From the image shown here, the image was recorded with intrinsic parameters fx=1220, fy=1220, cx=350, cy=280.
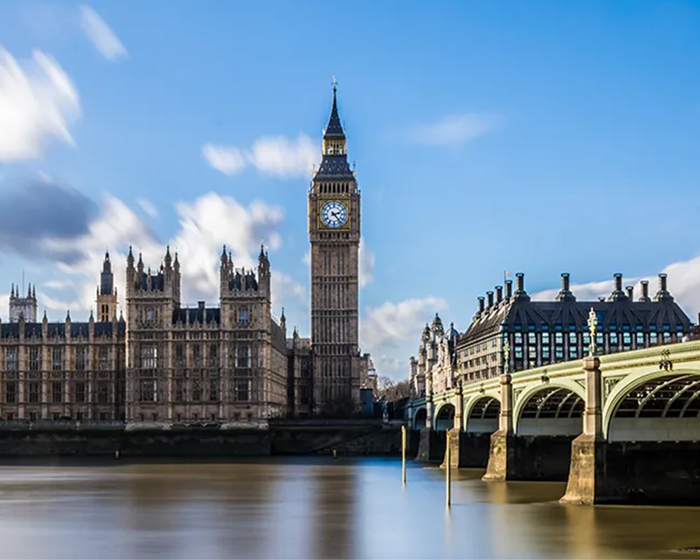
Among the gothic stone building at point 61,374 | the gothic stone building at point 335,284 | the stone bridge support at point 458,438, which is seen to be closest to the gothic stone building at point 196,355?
the gothic stone building at point 61,374

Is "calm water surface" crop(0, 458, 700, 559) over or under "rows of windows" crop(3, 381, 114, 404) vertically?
under

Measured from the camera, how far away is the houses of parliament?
463 ft

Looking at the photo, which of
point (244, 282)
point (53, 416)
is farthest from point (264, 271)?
point (53, 416)

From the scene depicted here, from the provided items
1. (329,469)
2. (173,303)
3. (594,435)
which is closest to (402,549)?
(594,435)

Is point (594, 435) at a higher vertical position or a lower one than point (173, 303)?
lower

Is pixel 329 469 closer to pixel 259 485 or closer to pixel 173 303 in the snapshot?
pixel 259 485

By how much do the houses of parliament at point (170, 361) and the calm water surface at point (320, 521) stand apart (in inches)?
2381

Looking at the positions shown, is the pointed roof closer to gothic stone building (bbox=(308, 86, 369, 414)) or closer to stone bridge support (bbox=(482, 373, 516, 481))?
gothic stone building (bbox=(308, 86, 369, 414))

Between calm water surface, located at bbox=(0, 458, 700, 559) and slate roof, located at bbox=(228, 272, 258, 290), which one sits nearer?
calm water surface, located at bbox=(0, 458, 700, 559)

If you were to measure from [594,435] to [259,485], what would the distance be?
2634 centimetres

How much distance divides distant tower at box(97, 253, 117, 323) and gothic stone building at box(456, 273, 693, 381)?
7030 centimetres

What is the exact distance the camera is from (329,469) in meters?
95.9

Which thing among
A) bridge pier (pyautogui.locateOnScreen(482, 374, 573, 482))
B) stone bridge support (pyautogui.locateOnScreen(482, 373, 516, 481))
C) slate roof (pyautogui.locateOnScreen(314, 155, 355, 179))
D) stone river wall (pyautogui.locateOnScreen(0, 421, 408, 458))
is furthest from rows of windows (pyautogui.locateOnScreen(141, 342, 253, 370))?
bridge pier (pyautogui.locateOnScreen(482, 374, 573, 482))

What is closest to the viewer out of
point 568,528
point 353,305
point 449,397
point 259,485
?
point 568,528
